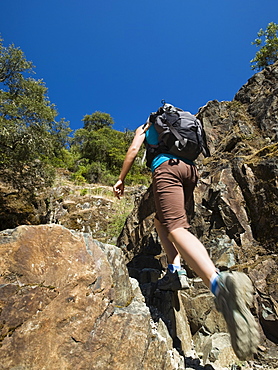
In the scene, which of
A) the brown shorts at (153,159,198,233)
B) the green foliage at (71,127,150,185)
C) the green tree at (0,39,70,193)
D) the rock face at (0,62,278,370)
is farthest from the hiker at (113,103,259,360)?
the green foliage at (71,127,150,185)

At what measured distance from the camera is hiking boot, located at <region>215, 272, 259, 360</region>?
5.65 ft

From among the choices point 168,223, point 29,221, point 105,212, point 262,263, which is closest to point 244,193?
point 262,263

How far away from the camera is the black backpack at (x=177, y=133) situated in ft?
9.11

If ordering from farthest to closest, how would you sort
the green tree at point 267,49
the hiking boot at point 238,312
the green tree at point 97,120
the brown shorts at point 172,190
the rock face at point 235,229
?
the green tree at point 97,120 → the green tree at point 267,49 → the rock face at point 235,229 → the brown shorts at point 172,190 → the hiking boot at point 238,312

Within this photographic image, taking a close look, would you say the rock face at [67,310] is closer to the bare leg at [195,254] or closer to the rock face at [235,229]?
the bare leg at [195,254]

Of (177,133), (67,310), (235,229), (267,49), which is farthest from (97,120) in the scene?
(67,310)

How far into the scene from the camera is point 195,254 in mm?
2178

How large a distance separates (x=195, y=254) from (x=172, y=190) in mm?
735

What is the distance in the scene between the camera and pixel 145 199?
5.59 metres

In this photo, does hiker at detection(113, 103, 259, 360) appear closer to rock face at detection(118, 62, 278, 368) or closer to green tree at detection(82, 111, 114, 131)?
rock face at detection(118, 62, 278, 368)

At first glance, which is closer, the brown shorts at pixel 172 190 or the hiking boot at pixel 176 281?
the brown shorts at pixel 172 190

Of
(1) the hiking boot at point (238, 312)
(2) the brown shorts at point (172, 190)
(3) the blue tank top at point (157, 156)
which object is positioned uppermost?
(3) the blue tank top at point (157, 156)

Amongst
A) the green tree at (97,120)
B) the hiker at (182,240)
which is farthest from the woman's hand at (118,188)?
the green tree at (97,120)

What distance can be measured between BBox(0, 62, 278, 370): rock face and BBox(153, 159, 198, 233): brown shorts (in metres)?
0.79
